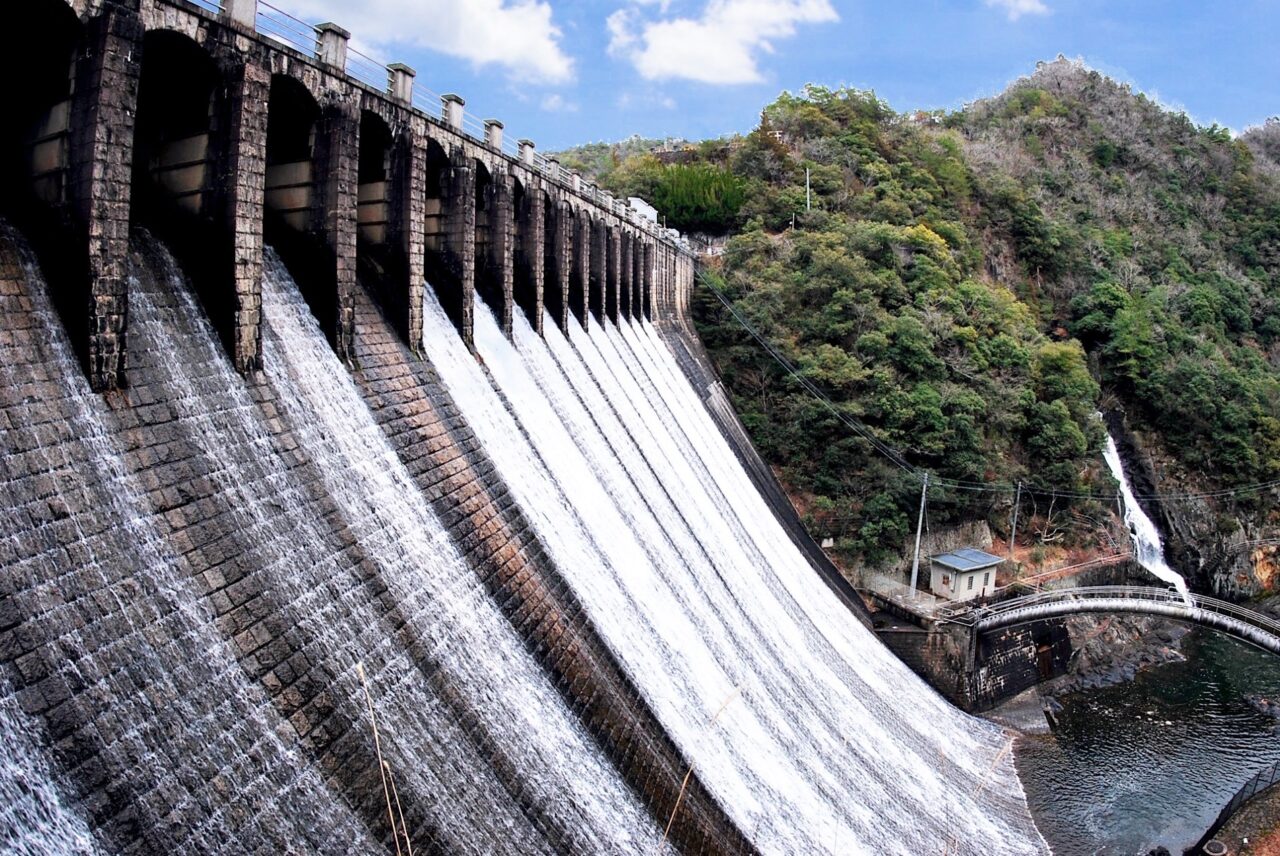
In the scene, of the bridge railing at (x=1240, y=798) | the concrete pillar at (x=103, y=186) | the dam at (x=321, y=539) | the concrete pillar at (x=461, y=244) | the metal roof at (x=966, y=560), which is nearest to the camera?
the dam at (x=321, y=539)

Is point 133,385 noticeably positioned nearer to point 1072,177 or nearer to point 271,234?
point 271,234

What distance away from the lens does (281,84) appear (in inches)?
447

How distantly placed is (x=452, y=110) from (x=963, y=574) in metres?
22.9

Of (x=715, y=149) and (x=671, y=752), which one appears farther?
(x=715, y=149)

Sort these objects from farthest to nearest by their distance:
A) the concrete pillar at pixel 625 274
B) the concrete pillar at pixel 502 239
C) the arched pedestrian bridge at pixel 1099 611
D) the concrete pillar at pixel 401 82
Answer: the concrete pillar at pixel 625 274, the arched pedestrian bridge at pixel 1099 611, the concrete pillar at pixel 502 239, the concrete pillar at pixel 401 82

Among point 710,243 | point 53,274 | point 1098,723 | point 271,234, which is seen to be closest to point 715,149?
point 710,243

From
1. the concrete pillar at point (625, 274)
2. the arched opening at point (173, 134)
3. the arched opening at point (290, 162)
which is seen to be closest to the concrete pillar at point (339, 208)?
the arched opening at point (290, 162)

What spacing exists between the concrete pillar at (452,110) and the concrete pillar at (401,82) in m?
1.46

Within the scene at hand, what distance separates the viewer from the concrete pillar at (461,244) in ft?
51.9

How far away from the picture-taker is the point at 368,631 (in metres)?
8.90

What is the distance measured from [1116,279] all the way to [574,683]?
50.1 metres

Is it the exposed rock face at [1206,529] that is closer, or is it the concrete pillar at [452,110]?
the concrete pillar at [452,110]

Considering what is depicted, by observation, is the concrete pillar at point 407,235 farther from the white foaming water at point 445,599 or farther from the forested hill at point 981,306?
the forested hill at point 981,306

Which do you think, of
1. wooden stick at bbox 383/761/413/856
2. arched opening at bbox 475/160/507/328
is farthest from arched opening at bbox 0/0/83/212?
arched opening at bbox 475/160/507/328
